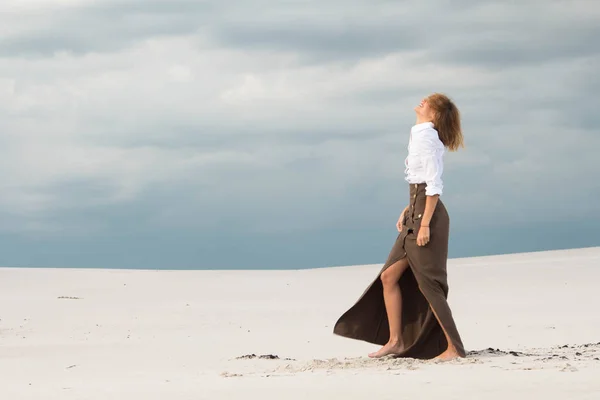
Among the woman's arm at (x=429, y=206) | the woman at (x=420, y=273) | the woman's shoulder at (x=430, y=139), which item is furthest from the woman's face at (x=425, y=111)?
the woman's arm at (x=429, y=206)

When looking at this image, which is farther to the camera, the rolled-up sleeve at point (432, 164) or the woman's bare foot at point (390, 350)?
the woman's bare foot at point (390, 350)

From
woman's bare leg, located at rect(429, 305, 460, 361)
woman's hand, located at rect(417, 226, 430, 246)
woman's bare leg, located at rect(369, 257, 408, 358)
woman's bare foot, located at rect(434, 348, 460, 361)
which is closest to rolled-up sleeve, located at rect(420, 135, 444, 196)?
woman's hand, located at rect(417, 226, 430, 246)

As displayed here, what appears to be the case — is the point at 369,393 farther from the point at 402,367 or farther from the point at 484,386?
the point at 402,367

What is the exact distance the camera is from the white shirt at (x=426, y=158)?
6383mm

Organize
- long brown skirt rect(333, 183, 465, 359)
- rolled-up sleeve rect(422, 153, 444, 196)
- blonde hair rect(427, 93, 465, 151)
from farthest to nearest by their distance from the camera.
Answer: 1. blonde hair rect(427, 93, 465, 151)
2. long brown skirt rect(333, 183, 465, 359)
3. rolled-up sleeve rect(422, 153, 444, 196)

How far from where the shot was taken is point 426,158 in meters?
6.41

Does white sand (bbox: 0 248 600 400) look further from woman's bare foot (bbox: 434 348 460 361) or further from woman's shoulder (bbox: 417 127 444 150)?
woman's shoulder (bbox: 417 127 444 150)

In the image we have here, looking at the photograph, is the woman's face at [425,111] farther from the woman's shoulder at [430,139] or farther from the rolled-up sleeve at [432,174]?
the rolled-up sleeve at [432,174]

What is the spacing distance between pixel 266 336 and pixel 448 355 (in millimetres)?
3068

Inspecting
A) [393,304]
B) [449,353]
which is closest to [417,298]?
[393,304]

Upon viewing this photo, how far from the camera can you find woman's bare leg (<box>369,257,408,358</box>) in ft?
21.9

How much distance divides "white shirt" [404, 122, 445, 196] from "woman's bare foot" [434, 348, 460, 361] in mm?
1125

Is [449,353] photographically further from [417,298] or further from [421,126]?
[421,126]

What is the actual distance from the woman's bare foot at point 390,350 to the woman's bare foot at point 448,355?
36 cm
